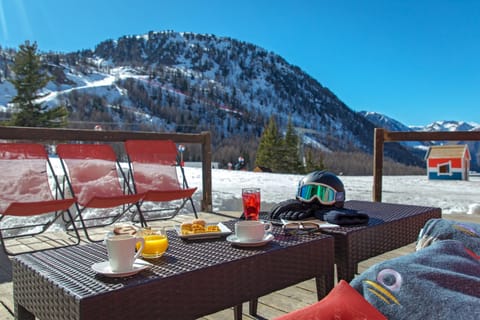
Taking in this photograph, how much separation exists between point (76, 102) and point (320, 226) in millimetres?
86213

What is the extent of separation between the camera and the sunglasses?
5.10 ft

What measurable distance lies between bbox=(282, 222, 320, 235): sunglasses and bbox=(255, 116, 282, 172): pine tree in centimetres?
3522

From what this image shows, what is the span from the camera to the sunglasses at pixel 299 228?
1555mm

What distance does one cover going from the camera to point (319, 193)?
1875mm

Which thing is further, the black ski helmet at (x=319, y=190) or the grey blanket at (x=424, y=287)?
the black ski helmet at (x=319, y=190)

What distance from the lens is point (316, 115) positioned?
12581cm

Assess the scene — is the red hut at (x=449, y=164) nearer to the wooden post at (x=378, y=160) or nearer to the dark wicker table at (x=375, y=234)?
the wooden post at (x=378, y=160)

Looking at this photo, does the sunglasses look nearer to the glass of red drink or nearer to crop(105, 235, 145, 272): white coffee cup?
the glass of red drink

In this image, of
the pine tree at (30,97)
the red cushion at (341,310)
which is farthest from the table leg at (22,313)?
the pine tree at (30,97)

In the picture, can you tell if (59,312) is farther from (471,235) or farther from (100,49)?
(100,49)

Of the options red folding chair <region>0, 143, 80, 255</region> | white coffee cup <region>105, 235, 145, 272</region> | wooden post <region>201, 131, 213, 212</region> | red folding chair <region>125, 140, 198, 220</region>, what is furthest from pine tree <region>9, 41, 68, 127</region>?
white coffee cup <region>105, 235, 145, 272</region>

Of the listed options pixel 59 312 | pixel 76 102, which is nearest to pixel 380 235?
pixel 59 312

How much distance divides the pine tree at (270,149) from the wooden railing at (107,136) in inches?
1271

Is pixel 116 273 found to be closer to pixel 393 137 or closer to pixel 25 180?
pixel 25 180
